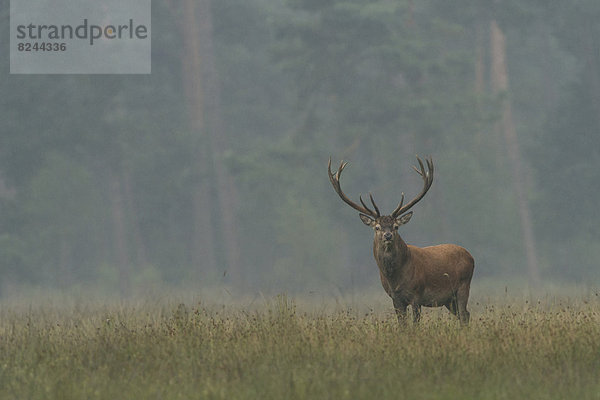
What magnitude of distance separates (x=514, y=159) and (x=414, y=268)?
3051 cm

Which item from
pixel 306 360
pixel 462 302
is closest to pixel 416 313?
pixel 462 302

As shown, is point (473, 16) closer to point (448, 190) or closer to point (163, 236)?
point (448, 190)

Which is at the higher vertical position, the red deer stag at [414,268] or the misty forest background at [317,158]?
the misty forest background at [317,158]

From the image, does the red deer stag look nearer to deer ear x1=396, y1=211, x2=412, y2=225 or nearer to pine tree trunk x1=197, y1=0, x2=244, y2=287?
deer ear x1=396, y1=211, x2=412, y2=225

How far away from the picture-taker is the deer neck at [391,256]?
11.3 metres

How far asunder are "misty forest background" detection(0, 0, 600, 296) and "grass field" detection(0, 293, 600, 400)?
2303 cm

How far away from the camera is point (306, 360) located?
9.41 m

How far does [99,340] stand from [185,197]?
119ft

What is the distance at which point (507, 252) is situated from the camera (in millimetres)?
40062

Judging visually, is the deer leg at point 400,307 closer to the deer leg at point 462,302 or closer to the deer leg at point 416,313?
the deer leg at point 416,313

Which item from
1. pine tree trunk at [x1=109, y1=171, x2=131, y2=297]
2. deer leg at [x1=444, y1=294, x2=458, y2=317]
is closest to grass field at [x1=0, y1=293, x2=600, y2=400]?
deer leg at [x1=444, y1=294, x2=458, y2=317]

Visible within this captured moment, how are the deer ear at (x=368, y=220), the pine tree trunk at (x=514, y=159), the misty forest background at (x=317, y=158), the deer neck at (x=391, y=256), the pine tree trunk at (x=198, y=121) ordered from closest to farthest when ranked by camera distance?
1. the deer neck at (x=391, y=256)
2. the deer ear at (x=368, y=220)
3. the misty forest background at (x=317, y=158)
4. the pine tree trunk at (x=514, y=159)
5. the pine tree trunk at (x=198, y=121)

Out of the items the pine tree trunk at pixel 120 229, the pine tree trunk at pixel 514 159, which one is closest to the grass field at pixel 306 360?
the pine tree trunk at pixel 514 159

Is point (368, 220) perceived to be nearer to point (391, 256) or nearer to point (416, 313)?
point (391, 256)
